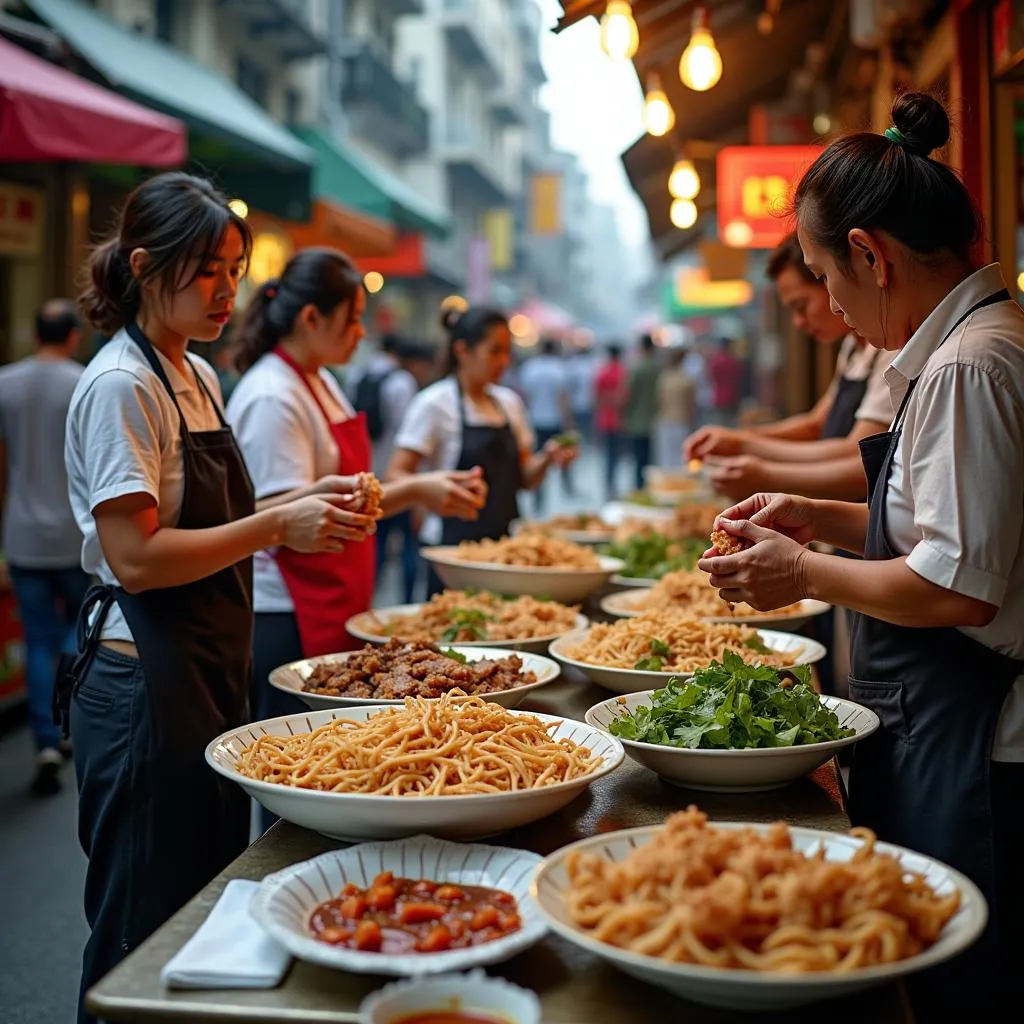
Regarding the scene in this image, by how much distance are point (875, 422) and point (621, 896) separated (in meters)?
3.27

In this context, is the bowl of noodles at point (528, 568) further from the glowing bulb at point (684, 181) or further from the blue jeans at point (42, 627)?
the glowing bulb at point (684, 181)

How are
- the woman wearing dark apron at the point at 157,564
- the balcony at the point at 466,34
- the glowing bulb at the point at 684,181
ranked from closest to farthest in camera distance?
the woman wearing dark apron at the point at 157,564 → the glowing bulb at the point at 684,181 → the balcony at the point at 466,34

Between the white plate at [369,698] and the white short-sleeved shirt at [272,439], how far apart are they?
2.48ft

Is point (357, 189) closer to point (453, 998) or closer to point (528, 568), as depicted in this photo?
point (528, 568)

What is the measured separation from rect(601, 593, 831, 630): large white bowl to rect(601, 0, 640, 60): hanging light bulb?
259cm

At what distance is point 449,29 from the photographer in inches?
1569

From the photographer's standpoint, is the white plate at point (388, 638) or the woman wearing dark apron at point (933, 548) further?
the white plate at point (388, 638)

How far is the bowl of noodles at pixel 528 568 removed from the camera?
177 inches

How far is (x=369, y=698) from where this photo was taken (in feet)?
9.64

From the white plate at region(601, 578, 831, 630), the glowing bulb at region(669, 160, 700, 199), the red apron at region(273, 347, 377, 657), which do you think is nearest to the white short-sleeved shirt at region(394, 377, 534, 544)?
the red apron at region(273, 347, 377, 657)

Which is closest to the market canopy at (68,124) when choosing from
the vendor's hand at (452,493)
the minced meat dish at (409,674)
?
the vendor's hand at (452,493)

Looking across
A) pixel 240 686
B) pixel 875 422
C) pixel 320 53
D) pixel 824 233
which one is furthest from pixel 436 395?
pixel 320 53

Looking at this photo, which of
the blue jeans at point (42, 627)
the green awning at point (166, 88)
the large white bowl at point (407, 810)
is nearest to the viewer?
the large white bowl at point (407, 810)

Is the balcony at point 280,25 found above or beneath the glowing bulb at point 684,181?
above
